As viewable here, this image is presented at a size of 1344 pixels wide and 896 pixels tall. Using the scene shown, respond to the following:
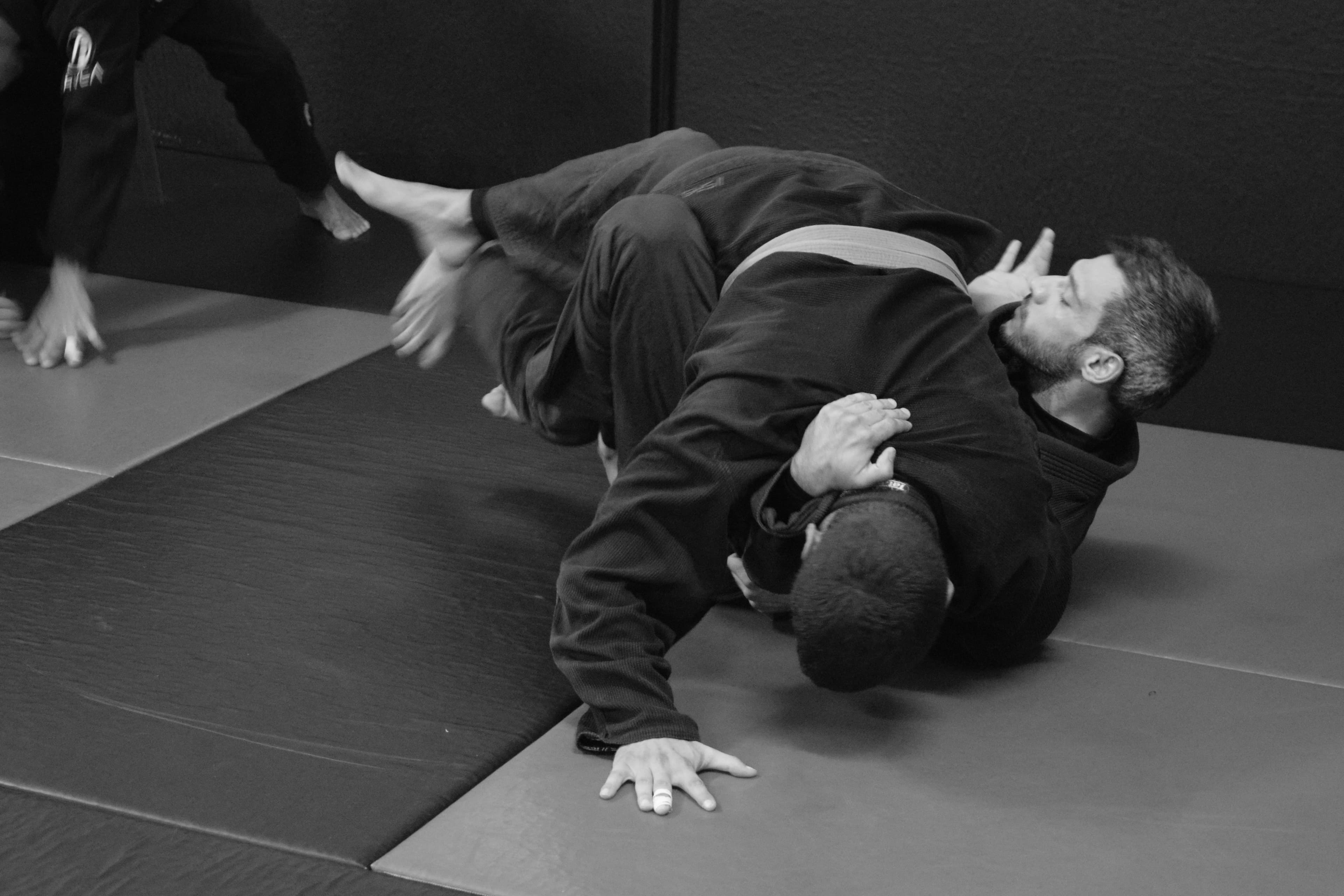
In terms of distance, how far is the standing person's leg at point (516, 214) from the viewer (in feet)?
10.1

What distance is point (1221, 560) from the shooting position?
305 centimetres

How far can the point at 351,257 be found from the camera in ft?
16.2

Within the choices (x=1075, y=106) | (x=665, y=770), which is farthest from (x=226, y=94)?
(x=665, y=770)

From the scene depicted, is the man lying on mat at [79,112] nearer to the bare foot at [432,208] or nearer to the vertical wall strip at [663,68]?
the bare foot at [432,208]

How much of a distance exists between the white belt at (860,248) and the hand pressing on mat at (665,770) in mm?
867

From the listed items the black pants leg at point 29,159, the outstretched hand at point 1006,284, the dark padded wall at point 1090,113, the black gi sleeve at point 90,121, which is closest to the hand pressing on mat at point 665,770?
the outstretched hand at point 1006,284

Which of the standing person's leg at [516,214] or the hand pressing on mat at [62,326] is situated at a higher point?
the standing person's leg at [516,214]

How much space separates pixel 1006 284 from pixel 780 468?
0.90 m

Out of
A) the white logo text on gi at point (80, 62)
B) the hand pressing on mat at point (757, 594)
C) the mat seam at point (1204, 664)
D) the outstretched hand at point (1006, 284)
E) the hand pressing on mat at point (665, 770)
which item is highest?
the white logo text on gi at point (80, 62)

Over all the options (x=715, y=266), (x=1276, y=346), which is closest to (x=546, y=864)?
(x=715, y=266)

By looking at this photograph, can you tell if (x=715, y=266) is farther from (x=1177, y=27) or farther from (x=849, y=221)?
→ (x=1177, y=27)

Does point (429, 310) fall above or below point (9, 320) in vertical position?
above

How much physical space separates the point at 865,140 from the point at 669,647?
3.17 m

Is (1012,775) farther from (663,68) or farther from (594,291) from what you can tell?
(663,68)
